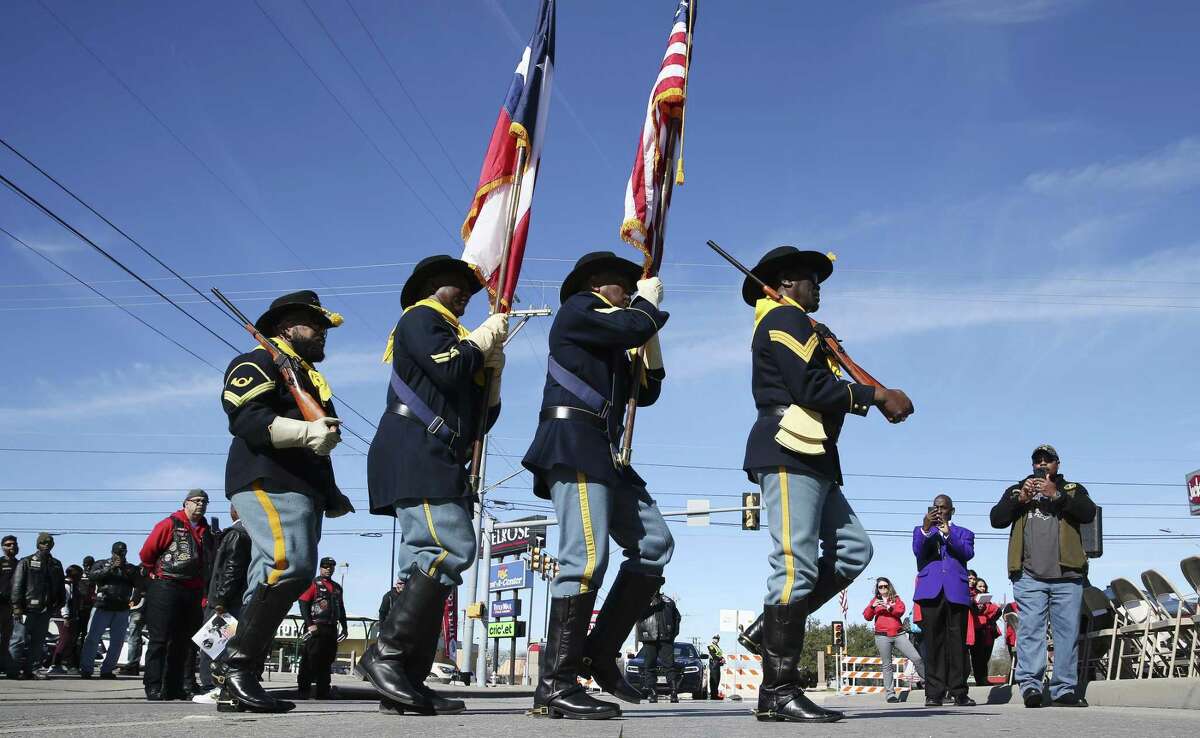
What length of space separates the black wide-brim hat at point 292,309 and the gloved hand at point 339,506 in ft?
3.26

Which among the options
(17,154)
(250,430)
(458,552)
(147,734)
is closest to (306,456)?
(250,430)

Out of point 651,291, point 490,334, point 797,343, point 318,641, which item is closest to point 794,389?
point 797,343

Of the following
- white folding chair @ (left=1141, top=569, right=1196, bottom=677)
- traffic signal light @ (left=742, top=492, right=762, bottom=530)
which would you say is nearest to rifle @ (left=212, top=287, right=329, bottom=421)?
white folding chair @ (left=1141, top=569, right=1196, bottom=677)

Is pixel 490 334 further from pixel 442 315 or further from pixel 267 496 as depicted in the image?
pixel 267 496

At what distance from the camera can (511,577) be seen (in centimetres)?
4650

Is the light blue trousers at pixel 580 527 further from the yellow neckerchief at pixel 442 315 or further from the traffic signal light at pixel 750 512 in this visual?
the traffic signal light at pixel 750 512

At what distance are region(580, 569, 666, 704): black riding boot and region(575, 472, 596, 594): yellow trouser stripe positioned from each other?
2.05 ft

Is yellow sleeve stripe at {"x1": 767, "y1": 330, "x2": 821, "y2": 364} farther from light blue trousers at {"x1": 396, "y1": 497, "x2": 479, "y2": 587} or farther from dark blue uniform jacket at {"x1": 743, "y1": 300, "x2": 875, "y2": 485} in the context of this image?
light blue trousers at {"x1": 396, "y1": 497, "x2": 479, "y2": 587}

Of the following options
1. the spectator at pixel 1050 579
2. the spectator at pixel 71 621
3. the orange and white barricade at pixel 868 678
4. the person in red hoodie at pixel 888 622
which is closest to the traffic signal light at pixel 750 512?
the orange and white barricade at pixel 868 678

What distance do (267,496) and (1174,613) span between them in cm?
753

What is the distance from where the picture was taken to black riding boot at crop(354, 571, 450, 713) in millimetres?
5332

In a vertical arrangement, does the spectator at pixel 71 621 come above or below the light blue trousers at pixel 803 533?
below

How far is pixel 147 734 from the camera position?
3551 millimetres

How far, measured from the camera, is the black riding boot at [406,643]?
533 centimetres
